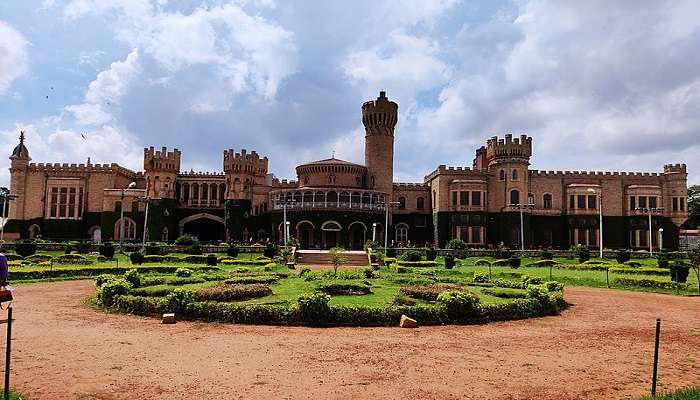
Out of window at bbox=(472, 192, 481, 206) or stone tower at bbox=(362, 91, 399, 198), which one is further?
stone tower at bbox=(362, 91, 399, 198)

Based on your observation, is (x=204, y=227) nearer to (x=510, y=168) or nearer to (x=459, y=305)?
(x=510, y=168)

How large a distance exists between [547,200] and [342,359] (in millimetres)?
56293

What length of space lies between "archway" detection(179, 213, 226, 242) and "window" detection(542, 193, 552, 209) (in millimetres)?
39392

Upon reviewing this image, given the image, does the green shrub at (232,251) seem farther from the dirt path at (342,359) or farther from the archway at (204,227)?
the dirt path at (342,359)

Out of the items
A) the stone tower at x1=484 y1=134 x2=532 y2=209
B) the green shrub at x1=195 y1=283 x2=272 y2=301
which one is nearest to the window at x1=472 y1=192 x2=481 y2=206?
the stone tower at x1=484 y1=134 x2=532 y2=209

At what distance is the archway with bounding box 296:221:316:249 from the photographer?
Result: 56625 millimetres

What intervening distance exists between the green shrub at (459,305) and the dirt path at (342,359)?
0.82 meters

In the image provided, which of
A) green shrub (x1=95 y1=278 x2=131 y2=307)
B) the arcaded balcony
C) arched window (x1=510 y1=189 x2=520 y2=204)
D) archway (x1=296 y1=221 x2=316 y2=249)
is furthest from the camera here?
arched window (x1=510 y1=189 x2=520 y2=204)

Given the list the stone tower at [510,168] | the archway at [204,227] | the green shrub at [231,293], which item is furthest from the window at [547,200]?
the green shrub at [231,293]

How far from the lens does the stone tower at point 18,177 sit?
6222 centimetres

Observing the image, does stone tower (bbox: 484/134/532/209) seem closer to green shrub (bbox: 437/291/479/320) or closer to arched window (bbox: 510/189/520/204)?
arched window (bbox: 510/189/520/204)

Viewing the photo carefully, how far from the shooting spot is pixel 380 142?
63.6 meters

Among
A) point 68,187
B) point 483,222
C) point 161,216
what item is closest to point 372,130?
point 483,222

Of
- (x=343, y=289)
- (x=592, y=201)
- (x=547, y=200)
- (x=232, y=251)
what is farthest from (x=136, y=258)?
(x=592, y=201)
